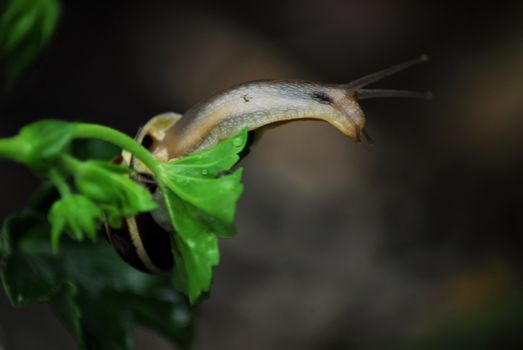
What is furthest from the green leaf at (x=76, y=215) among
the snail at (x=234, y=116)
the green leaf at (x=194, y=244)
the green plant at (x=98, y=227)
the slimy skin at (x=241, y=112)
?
the slimy skin at (x=241, y=112)

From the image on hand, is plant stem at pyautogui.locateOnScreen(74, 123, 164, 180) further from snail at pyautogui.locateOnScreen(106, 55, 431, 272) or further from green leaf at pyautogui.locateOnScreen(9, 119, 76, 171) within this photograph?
snail at pyautogui.locateOnScreen(106, 55, 431, 272)

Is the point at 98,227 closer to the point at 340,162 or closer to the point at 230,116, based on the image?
the point at 230,116

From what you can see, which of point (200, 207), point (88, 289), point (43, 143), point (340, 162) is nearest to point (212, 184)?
point (200, 207)

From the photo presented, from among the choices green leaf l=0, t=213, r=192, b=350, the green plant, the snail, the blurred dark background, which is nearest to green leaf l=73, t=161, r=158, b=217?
the green plant

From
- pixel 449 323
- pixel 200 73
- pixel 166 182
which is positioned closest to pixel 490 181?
pixel 449 323

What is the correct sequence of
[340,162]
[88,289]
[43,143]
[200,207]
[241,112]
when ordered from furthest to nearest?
1. [340,162]
2. [88,289]
3. [241,112]
4. [200,207]
5. [43,143]

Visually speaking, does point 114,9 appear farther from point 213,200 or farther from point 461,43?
point 213,200
